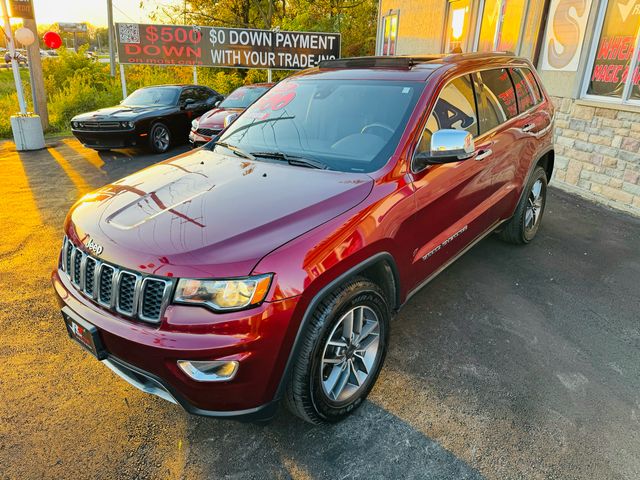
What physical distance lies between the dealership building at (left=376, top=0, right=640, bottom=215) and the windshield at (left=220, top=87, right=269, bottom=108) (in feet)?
16.9

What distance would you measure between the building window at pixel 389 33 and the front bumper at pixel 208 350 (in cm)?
1354

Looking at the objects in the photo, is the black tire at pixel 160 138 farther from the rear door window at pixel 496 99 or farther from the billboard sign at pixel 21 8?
the rear door window at pixel 496 99

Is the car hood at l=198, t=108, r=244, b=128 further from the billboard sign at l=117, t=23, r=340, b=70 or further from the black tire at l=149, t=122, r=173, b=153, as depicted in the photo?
the billboard sign at l=117, t=23, r=340, b=70

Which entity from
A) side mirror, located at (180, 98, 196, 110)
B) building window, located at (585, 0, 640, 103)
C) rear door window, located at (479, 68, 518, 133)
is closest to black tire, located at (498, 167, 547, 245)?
rear door window, located at (479, 68, 518, 133)

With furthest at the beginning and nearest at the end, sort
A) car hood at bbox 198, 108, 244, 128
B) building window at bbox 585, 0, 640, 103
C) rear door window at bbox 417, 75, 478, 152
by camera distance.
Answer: car hood at bbox 198, 108, 244, 128 → building window at bbox 585, 0, 640, 103 → rear door window at bbox 417, 75, 478, 152

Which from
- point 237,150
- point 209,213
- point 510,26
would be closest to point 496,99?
point 237,150

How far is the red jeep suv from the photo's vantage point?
2025 millimetres

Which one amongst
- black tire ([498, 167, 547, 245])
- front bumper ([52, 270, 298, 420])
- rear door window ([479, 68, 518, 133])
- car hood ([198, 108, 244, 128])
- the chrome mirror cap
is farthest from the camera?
car hood ([198, 108, 244, 128])

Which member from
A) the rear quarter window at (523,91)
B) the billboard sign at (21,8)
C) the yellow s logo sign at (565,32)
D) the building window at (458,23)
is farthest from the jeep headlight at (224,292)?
the billboard sign at (21,8)

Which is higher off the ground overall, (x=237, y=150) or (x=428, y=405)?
(x=237, y=150)

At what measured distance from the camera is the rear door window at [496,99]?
3.75 m

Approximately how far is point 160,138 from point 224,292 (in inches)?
356

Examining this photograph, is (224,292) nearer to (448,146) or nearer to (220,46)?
(448,146)

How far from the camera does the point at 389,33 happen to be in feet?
47.9
